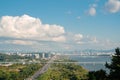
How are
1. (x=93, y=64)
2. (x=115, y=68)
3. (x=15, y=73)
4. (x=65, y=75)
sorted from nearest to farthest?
(x=115, y=68) < (x=65, y=75) < (x=15, y=73) < (x=93, y=64)


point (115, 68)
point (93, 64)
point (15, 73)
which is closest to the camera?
point (115, 68)

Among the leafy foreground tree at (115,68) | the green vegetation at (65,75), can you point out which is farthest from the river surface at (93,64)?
the leafy foreground tree at (115,68)

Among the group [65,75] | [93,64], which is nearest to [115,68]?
[65,75]

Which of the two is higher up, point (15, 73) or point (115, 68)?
point (115, 68)

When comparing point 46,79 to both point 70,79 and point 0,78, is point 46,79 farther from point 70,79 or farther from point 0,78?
point 0,78

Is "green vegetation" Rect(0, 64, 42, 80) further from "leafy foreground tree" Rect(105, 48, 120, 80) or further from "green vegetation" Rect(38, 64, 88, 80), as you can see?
"leafy foreground tree" Rect(105, 48, 120, 80)

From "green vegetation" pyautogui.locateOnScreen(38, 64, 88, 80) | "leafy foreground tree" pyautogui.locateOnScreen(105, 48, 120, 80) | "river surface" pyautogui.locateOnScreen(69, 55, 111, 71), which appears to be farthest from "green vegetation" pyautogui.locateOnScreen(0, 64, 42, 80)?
"leafy foreground tree" pyautogui.locateOnScreen(105, 48, 120, 80)

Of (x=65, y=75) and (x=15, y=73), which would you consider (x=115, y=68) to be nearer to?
(x=65, y=75)

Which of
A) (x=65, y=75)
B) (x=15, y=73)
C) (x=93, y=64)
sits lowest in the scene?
(x=65, y=75)

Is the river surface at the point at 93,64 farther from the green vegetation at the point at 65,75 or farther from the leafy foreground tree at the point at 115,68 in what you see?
the leafy foreground tree at the point at 115,68

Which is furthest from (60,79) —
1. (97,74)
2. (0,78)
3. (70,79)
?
(97,74)

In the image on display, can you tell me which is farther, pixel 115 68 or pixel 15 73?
pixel 15 73
